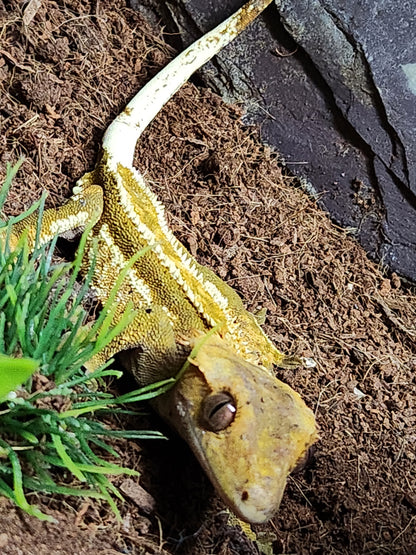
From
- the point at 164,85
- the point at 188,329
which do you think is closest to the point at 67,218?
the point at 188,329

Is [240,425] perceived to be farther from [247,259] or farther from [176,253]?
[247,259]

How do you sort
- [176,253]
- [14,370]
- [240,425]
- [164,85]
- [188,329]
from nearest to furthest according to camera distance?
1. [14,370]
2. [240,425]
3. [188,329]
4. [176,253]
5. [164,85]

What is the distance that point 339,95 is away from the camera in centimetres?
311

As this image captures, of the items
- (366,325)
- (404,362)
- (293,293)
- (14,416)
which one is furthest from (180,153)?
(14,416)

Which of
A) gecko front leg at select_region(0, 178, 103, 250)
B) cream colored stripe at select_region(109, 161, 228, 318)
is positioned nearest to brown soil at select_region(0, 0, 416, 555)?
gecko front leg at select_region(0, 178, 103, 250)

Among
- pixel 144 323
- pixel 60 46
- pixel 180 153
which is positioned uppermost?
pixel 60 46

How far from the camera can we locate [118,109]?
2832mm

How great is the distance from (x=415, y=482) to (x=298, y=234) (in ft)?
3.68

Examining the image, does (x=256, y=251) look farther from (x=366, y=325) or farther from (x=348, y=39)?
(x=348, y=39)

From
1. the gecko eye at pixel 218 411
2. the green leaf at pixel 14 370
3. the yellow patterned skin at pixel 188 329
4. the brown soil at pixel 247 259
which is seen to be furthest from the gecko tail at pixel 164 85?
the green leaf at pixel 14 370

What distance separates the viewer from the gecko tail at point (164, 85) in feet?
8.60

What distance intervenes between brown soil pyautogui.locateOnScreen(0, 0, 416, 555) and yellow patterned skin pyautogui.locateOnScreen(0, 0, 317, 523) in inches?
6.3

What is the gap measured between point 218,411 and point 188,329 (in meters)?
0.42

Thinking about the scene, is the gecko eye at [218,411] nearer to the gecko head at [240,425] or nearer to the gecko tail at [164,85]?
the gecko head at [240,425]
